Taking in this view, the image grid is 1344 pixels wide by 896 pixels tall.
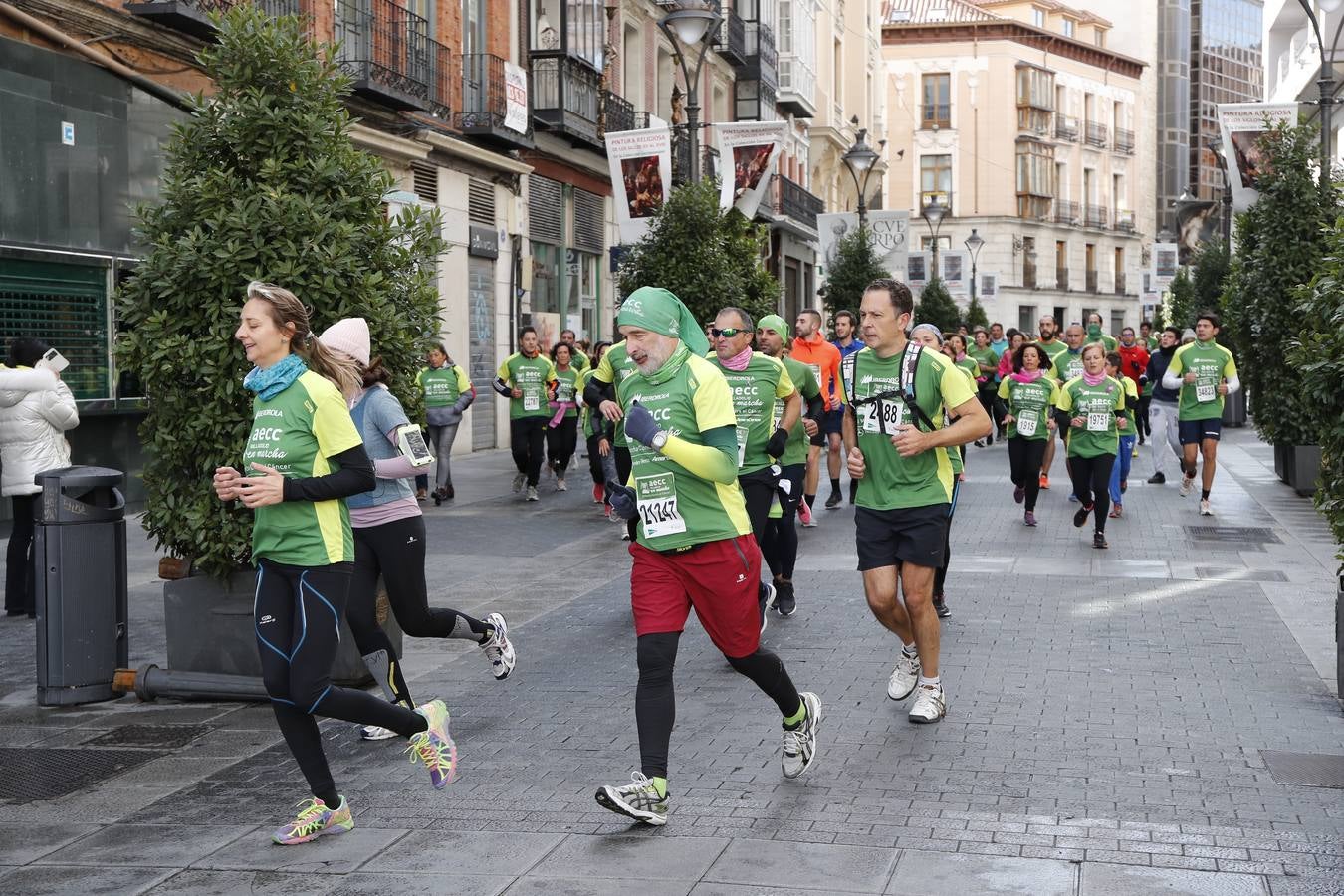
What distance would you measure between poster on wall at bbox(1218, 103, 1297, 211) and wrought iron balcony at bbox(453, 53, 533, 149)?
10.4m

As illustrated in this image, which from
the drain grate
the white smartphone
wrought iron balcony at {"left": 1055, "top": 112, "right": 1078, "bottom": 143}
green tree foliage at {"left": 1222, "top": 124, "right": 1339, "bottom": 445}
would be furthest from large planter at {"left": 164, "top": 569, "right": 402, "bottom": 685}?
wrought iron balcony at {"left": 1055, "top": 112, "right": 1078, "bottom": 143}

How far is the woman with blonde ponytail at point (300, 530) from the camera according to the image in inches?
207

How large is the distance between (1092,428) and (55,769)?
371 inches

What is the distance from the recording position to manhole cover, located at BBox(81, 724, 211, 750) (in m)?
6.71

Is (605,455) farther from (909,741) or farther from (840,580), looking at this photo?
(909,741)

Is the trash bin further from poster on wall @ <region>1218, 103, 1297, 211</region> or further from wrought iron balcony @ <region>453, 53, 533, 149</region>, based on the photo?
wrought iron balcony @ <region>453, 53, 533, 149</region>

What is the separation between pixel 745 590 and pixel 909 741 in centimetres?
130

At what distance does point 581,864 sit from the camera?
16.2 ft

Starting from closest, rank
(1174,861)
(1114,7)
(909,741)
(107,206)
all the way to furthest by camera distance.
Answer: (1174,861) < (909,741) < (107,206) < (1114,7)

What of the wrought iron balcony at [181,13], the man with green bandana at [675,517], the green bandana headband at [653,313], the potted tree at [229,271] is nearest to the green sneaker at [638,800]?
the man with green bandana at [675,517]

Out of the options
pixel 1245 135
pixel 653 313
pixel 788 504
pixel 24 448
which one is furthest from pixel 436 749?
pixel 1245 135

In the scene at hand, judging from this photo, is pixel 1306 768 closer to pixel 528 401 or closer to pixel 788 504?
pixel 788 504

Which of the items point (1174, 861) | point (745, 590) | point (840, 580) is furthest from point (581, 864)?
point (840, 580)

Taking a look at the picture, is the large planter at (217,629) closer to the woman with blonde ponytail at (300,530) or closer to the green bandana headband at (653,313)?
the woman with blonde ponytail at (300,530)
